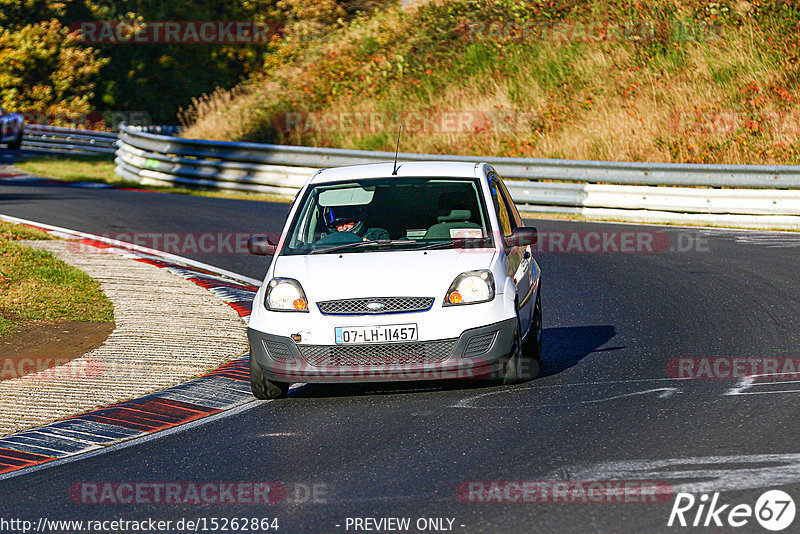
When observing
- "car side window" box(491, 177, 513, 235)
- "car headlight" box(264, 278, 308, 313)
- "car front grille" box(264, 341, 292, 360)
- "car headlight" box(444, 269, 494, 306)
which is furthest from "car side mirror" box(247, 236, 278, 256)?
"car side window" box(491, 177, 513, 235)

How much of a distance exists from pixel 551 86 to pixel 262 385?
20672mm

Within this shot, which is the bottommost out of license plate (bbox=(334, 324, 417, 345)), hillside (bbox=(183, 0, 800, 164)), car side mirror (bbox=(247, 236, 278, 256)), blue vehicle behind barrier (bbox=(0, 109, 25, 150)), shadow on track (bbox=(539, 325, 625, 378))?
shadow on track (bbox=(539, 325, 625, 378))

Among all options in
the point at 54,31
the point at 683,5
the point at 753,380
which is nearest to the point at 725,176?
the point at 753,380

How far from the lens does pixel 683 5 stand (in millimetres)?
29203

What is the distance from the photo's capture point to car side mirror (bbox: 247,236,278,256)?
8633mm

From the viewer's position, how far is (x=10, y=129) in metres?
36.8

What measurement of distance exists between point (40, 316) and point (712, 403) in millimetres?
6643

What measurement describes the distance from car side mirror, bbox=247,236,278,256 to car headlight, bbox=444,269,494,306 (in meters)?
1.52

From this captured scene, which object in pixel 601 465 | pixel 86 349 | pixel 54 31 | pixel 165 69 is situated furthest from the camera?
pixel 165 69

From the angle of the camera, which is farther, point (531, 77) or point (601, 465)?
point (531, 77)

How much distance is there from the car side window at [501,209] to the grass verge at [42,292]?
4.16m

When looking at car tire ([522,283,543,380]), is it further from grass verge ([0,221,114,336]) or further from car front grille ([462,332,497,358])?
grass verge ([0,221,114,336])

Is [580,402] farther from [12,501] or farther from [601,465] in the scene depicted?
[12,501]

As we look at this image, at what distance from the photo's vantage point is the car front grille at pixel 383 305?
7.82 m
